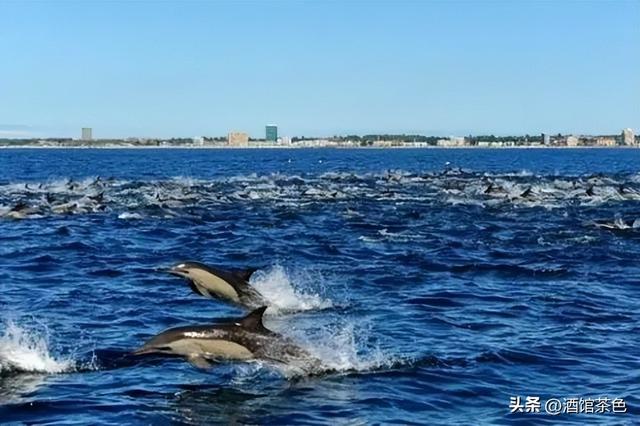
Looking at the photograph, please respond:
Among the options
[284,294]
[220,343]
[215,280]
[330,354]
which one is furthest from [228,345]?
[284,294]

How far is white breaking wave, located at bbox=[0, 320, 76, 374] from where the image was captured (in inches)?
499

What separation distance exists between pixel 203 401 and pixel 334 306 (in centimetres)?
665

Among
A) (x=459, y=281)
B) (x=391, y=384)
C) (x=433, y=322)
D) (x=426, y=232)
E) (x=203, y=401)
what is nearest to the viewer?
(x=203, y=401)

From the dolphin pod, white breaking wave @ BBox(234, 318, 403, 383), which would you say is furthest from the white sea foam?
the dolphin pod

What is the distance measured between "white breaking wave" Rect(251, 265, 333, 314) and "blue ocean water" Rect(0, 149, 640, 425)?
59 mm

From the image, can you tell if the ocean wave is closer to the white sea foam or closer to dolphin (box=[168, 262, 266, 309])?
the white sea foam

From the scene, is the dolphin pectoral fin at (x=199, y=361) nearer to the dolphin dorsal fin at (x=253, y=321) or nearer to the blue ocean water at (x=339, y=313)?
the blue ocean water at (x=339, y=313)

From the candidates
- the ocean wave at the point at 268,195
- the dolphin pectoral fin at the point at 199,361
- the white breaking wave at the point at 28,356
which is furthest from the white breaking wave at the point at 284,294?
the ocean wave at the point at 268,195

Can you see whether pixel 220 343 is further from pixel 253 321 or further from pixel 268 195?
pixel 268 195

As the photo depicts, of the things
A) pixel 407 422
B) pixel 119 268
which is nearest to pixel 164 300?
pixel 119 268

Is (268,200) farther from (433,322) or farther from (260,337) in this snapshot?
(260,337)

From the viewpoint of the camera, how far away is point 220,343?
38.1ft

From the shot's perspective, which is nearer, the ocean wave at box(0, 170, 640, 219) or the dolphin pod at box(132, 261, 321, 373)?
the dolphin pod at box(132, 261, 321, 373)

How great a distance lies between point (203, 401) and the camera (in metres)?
11.2
